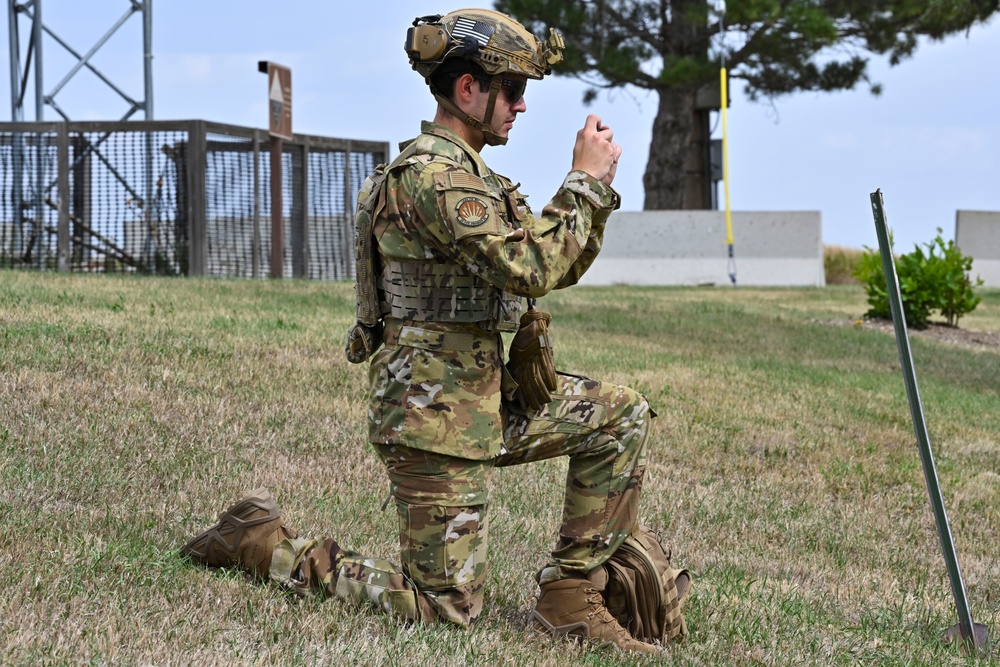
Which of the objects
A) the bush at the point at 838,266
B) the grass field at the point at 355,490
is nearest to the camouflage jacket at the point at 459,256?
the grass field at the point at 355,490

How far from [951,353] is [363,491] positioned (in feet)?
34.5

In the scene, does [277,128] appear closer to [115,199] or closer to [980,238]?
[115,199]

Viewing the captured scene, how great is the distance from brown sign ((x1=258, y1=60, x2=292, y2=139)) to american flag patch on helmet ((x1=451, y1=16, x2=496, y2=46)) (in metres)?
12.9

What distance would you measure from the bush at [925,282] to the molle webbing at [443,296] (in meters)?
14.2

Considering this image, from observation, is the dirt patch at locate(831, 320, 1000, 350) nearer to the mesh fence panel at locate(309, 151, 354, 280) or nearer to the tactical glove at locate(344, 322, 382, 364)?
the mesh fence panel at locate(309, 151, 354, 280)

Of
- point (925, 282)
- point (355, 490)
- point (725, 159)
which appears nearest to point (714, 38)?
point (725, 159)

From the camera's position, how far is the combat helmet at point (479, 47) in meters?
3.88

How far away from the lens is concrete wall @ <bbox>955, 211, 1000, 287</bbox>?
2706cm

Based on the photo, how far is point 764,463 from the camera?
807cm

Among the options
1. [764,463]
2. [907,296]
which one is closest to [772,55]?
[907,296]

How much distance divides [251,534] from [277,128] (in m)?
12.8

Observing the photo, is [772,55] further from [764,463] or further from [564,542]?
[564,542]

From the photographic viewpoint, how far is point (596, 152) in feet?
12.7

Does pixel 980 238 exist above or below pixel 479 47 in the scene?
below
